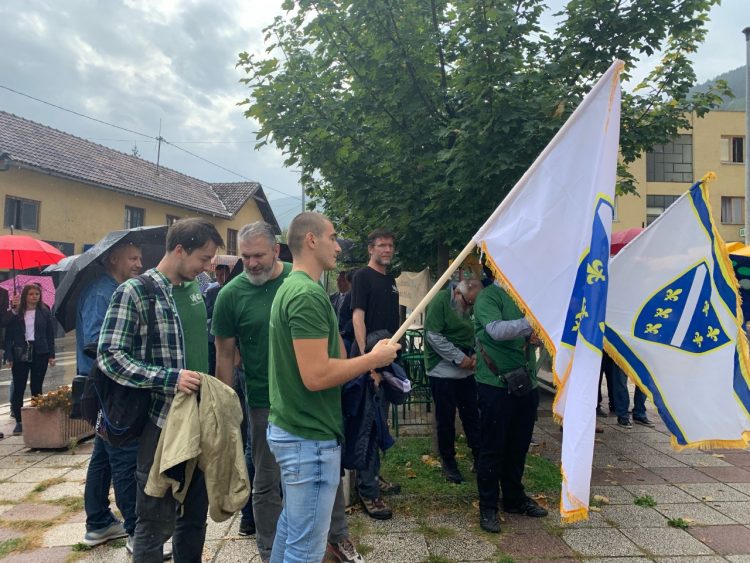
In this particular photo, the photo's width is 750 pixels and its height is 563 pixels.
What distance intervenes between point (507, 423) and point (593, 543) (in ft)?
3.10

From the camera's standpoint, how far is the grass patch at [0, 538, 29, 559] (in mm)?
3469

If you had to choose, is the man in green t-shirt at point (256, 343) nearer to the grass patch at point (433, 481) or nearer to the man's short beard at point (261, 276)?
the man's short beard at point (261, 276)

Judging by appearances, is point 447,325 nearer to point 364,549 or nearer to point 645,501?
point 364,549

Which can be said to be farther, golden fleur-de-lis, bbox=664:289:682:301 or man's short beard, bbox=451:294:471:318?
man's short beard, bbox=451:294:471:318

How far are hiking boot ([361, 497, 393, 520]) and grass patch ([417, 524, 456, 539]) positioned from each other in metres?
0.28

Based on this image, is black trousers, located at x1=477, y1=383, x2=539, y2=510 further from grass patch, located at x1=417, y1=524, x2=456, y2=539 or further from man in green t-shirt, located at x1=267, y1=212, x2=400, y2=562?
man in green t-shirt, located at x1=267, y1=212, x2=400, y2=562

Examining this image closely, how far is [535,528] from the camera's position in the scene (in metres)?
3.72

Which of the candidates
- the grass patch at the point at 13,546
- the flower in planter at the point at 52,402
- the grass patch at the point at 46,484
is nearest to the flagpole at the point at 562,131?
the grass patch at the point at 13,546

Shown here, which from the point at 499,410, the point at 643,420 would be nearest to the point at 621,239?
the point at 643,420

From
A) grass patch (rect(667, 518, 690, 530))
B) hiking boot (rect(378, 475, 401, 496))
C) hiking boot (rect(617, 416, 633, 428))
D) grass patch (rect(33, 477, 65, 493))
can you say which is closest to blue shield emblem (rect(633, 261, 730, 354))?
grass patch (rect(667, 518, 690, 530))

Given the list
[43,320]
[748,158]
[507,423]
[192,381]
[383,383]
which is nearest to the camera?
[192,381]

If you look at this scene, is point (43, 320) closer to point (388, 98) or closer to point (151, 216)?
point (388, 98)

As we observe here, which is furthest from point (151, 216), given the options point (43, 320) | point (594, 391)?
point (594, 391)

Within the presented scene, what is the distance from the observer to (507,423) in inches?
149
